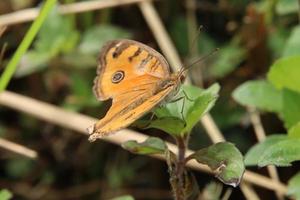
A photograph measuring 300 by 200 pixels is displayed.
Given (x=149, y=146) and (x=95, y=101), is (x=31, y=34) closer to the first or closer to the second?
(x=149, y=146)

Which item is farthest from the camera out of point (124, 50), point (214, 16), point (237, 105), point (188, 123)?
point (214, 16)

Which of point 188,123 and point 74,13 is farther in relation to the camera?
point 74,13

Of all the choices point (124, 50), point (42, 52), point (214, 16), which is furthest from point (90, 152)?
point (124, 50)

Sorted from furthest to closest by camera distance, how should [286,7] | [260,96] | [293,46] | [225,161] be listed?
1. [286,7]
2. [293,46]
3. [260,96]
4. [225,161]

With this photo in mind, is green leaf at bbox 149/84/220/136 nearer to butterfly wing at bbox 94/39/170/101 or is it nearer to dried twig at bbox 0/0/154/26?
butterfly wing at bbox 94/39/170/101

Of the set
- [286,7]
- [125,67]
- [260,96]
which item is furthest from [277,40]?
[125,67]

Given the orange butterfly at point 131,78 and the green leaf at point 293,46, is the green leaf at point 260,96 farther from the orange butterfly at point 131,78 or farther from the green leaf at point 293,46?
the orange butterfly at point 131,78

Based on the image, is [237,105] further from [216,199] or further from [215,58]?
[216,199]
